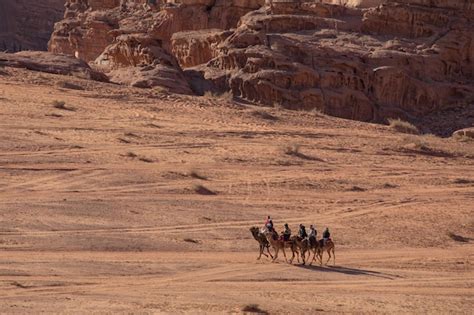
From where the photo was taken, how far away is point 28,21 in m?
66.3

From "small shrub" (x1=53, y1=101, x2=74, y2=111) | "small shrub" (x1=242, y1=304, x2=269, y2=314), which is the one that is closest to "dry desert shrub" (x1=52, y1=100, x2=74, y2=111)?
"small shrub" (x1=53, y1=101, x2=74, y2=111)

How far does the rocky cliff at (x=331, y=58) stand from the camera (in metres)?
31.6

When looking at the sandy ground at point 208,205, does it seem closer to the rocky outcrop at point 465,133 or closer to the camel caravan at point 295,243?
the camel caravan at point 295,243

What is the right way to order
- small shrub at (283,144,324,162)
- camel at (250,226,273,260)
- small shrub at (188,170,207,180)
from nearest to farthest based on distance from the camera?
camel at (250,226,273,260)
small shrub at (188,170,207,180)
small shrub at (283,144,324,162)

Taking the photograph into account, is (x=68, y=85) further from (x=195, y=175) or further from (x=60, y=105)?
(x=195, y=175)

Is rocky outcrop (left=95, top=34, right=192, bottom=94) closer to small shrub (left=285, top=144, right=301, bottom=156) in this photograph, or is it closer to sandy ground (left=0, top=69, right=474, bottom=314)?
sandy ground (left=0, top=69, right=474, bottom=314)

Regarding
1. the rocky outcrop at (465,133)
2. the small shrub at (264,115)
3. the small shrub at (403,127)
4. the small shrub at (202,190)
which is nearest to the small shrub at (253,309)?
the small shrub at (202,190)

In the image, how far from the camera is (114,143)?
23594 mm

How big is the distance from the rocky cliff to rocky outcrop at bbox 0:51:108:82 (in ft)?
3.57

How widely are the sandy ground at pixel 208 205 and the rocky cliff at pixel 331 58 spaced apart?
212 centimetres

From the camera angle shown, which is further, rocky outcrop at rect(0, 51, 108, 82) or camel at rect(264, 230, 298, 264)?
rocky outcrop at rect(0, 51, 108, 82)

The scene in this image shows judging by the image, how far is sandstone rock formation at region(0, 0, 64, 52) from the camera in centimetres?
6469

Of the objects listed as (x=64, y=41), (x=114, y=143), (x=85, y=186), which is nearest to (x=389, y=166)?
(x=114, y=143)

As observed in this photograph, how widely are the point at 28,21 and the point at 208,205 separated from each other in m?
49.1
